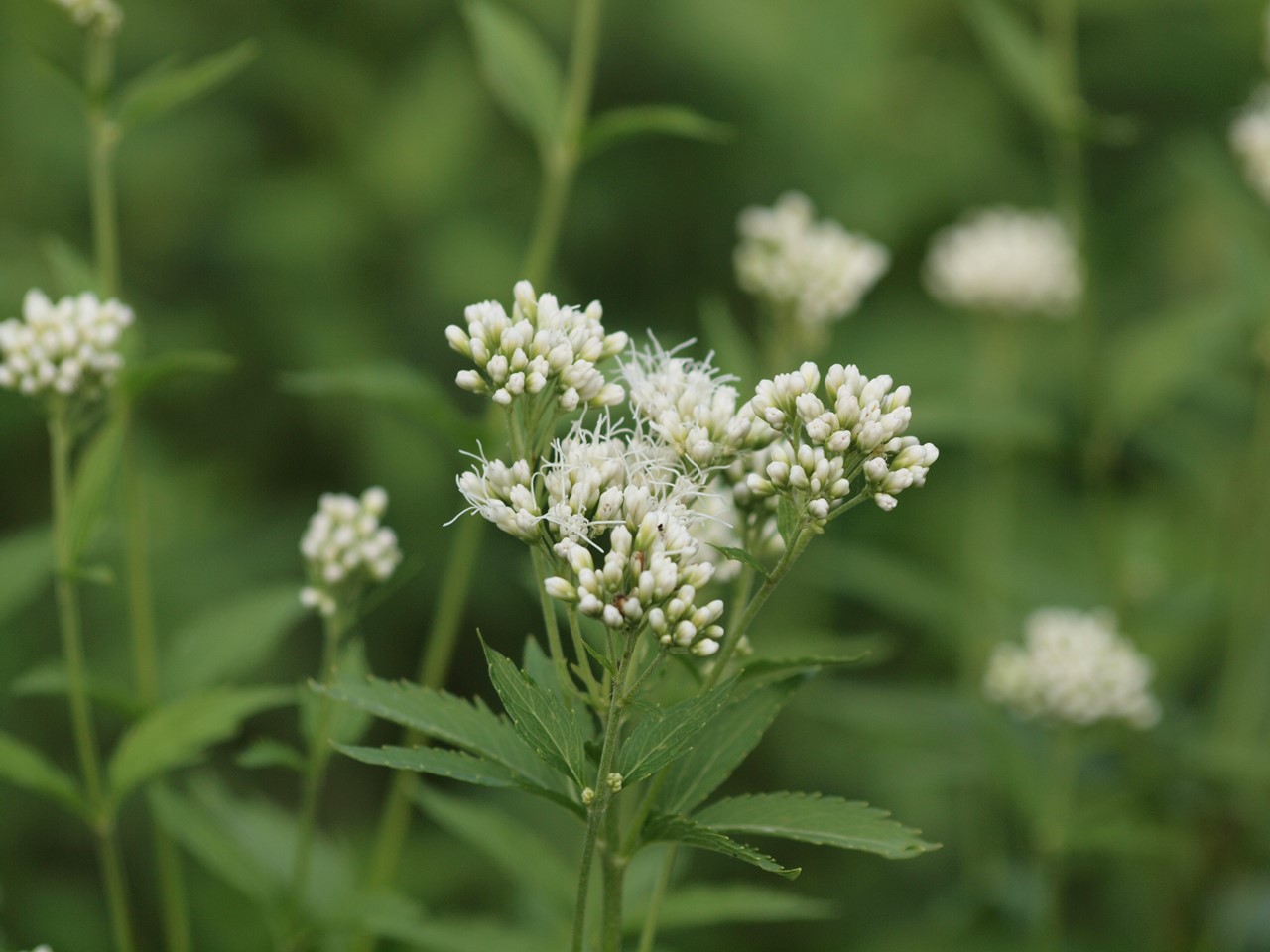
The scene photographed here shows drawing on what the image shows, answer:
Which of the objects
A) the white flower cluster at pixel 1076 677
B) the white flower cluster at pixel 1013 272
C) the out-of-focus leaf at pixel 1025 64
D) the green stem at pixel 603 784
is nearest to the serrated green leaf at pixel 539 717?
the green stem at pixel 603 784

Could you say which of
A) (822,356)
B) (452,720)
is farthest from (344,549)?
(822,356)

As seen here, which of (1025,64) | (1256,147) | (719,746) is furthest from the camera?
(1256,147)

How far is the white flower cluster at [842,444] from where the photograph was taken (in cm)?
159

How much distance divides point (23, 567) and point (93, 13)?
1.03 metres

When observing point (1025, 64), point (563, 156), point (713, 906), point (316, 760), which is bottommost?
point (713, 906)

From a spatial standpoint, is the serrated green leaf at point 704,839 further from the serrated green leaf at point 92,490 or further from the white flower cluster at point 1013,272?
the white flower cluster at point 1013,272

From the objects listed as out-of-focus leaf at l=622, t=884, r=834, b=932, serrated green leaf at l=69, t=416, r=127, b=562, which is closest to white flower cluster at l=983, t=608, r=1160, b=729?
out-of-focus leaf at l=622, t=884, r=834, b=932

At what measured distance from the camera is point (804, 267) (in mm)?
3217

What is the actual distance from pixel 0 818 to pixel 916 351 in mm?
3589

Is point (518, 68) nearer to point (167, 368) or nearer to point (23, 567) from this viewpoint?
point (167, 368)

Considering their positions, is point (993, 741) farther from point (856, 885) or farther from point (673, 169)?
point (673, 169)

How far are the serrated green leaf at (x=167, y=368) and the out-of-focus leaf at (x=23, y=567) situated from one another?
360 mm

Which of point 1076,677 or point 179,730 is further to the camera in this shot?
point 1076,677

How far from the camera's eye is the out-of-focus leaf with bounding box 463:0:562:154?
2740 mm
